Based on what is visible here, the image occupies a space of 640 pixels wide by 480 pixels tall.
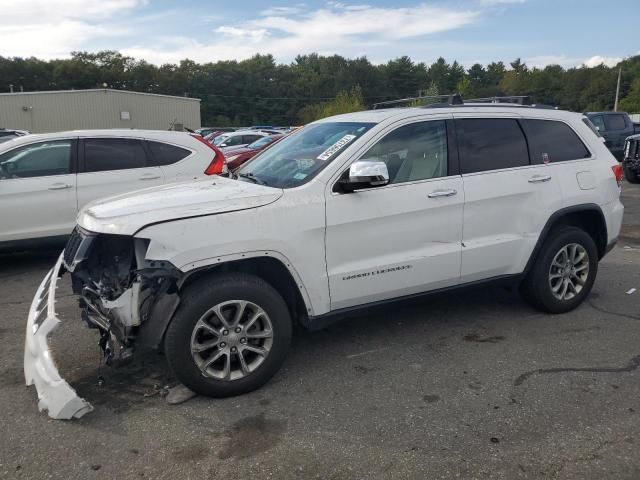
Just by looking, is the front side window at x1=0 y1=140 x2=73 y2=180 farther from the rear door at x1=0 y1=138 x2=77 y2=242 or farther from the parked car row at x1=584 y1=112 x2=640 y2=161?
the parked car row at x1=584 y1=112 x2=640 y2=161

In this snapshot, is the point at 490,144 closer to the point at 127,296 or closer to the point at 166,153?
the point at 127,296

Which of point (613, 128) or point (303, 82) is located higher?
point (303, 82)

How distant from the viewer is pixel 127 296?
3289mm

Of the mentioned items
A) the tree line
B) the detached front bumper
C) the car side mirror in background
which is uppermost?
the tree line

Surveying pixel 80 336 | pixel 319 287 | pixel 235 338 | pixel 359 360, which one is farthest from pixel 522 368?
pixel 80 336

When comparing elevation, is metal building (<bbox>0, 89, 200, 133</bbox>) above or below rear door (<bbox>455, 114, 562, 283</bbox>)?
above

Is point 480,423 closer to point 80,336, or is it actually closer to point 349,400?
point 349,400

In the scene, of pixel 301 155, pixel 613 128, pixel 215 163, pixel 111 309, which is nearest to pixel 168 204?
pixel 111 309

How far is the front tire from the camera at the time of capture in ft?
10.8

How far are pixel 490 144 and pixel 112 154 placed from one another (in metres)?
4.82

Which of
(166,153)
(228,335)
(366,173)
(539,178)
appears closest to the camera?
(228,335)

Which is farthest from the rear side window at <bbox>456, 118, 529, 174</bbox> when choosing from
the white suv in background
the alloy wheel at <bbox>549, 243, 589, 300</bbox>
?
the white suv in background

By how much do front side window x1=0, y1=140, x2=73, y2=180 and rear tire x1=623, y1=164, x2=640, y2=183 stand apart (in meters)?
13.3

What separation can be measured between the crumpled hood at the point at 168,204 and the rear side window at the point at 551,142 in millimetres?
2363
